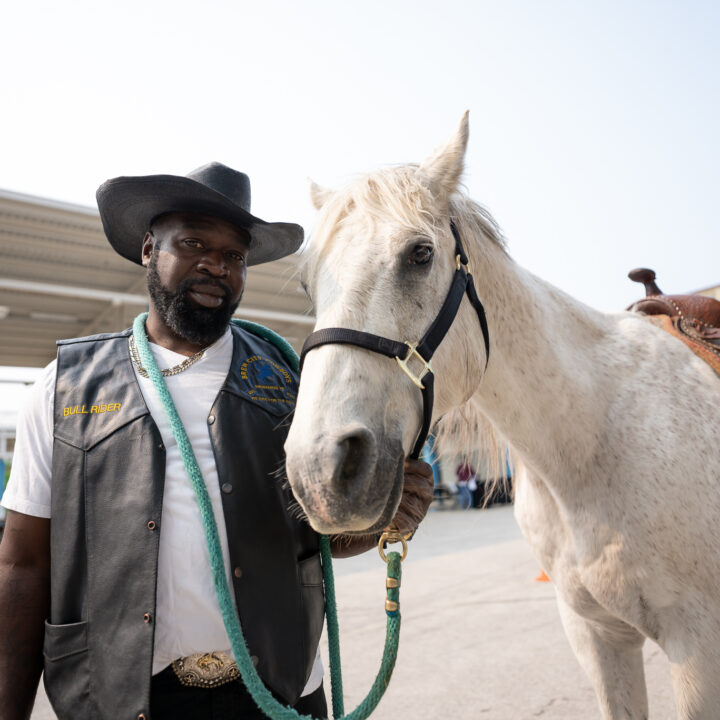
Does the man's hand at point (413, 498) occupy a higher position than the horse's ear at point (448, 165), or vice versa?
the horse's ear at point (448, 165)

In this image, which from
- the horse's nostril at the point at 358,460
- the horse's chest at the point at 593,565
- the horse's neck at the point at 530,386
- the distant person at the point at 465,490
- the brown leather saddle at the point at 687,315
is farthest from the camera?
the distant person at the point at 465,490

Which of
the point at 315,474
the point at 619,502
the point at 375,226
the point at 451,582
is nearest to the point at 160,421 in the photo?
the point at 315,474

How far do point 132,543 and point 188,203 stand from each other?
2.73 ft

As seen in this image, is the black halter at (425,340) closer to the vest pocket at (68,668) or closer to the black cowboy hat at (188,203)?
the black cowboy hat at (188,203)

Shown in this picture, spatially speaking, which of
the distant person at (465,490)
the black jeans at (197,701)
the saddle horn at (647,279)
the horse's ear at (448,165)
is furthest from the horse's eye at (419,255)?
the distant person at (465,490)

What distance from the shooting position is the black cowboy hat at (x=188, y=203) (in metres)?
1.43

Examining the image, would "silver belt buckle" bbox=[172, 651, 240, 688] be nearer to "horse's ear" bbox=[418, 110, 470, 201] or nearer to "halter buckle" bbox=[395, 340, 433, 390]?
"halter buckle" bbox=[395, 340, 433, 390]

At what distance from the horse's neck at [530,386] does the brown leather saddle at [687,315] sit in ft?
1.60

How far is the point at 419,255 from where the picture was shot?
135 centimetres

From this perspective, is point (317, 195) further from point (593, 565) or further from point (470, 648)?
point (470, 648)

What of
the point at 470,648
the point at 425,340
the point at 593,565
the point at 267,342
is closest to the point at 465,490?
the point at 470,648

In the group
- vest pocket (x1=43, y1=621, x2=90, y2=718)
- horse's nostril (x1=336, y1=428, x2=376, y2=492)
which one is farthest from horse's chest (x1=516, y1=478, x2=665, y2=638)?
vest pocket (x1=43, y1=621, x2=90, y2=718)

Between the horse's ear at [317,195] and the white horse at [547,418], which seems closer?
the white horse at [547,418]

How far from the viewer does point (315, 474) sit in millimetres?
1063
